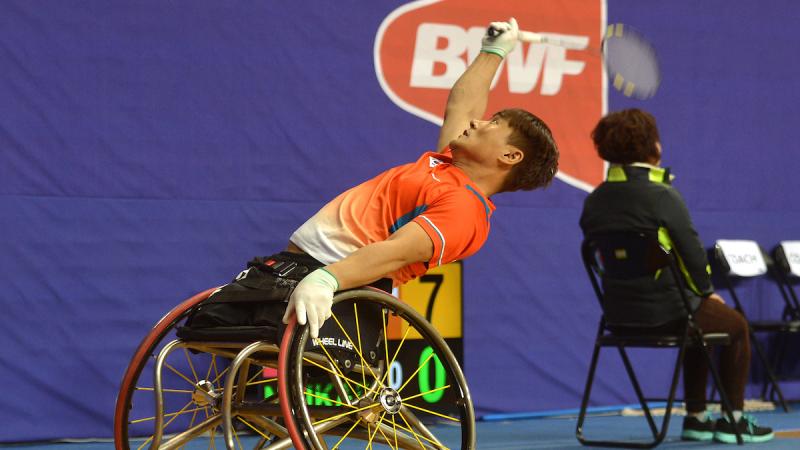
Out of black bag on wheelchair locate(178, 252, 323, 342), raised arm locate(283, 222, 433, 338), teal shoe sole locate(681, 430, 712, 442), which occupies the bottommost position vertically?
teal shoe sole locate(681, 430, 712, 442)

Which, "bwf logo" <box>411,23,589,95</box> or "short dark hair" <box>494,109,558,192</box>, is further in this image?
"bwf logo" <box>411,23,589,95</box>

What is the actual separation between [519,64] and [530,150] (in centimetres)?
284

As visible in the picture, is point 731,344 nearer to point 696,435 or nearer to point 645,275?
point 696,435

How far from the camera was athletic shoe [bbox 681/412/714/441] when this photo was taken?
4.46 m

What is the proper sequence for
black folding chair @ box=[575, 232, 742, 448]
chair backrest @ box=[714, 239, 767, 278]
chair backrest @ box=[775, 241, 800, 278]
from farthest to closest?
1. chair backrest @ box=[775, 241, 800, 278]
2. chair backrest @ box=[714, 239, 767, 278]
3. black folding chair @ box=[575, 232, 742, 448]

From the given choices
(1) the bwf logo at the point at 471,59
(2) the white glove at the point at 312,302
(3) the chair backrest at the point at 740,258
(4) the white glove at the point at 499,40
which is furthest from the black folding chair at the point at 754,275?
(2) the white glove at the point at 312,302

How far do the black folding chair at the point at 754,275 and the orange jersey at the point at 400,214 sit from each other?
357cm

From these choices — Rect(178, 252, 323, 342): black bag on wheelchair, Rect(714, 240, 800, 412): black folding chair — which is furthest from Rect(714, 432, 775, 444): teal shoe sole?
Rect(178, 252, 323, 342): black bag on wheelchair

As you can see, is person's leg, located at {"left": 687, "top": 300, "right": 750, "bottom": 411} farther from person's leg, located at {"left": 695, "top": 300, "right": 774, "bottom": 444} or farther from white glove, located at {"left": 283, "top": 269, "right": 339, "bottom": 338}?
white glove, located at {"left": 283, "top": 269, "right": 339, "bottom": 338}

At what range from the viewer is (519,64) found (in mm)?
5719

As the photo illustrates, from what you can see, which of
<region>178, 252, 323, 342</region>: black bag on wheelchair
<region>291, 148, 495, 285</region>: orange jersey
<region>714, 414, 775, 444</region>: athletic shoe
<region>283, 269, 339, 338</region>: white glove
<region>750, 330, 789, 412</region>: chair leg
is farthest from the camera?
<region>750, 330, 789, 412</region>: chair leg

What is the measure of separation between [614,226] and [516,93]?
147 centimetres

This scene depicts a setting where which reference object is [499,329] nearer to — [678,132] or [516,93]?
[516,93]

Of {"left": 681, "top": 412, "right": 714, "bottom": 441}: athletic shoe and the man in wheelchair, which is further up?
the man in wheelchair
